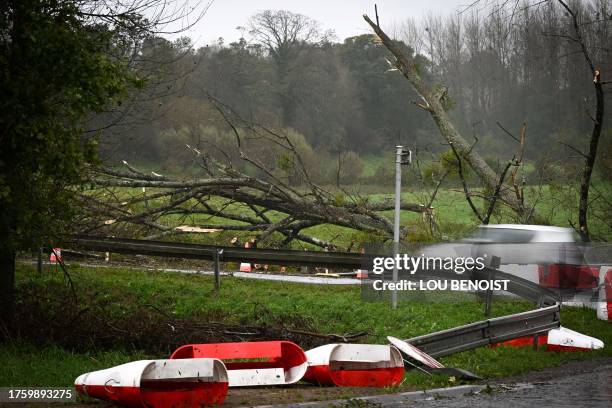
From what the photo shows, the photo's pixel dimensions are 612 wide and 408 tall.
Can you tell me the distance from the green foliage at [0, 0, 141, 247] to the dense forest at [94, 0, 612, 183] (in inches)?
105

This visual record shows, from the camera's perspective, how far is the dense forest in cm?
2070

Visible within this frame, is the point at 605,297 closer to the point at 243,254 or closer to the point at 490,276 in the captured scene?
the point at 490,276

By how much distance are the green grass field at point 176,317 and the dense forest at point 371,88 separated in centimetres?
277

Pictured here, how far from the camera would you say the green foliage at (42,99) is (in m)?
11.6

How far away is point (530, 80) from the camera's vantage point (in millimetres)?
28859

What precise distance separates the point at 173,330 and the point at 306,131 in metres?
26.0

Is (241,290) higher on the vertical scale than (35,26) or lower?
lower

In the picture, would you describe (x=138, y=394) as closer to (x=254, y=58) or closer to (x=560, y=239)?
(x=560, y=239)

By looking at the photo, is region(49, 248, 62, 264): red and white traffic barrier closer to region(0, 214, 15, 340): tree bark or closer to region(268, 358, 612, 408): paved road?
region(0, 214, 15, 340): tree bark

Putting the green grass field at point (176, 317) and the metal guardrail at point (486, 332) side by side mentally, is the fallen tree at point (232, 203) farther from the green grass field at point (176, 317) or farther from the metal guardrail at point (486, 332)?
the metal guardrail at point (486, 332)

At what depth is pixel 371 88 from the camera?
45.0 metres

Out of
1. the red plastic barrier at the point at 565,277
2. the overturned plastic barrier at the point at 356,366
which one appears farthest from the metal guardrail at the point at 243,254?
the overturned plastic barrier at the point at 356,366

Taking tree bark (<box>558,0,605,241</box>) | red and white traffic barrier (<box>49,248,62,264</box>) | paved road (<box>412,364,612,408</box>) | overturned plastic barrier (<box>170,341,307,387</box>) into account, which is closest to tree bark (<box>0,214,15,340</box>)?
red and white traffic barrier (<box>49,248,62,264</box>)

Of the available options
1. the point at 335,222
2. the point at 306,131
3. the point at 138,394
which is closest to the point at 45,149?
the point at 138,394
